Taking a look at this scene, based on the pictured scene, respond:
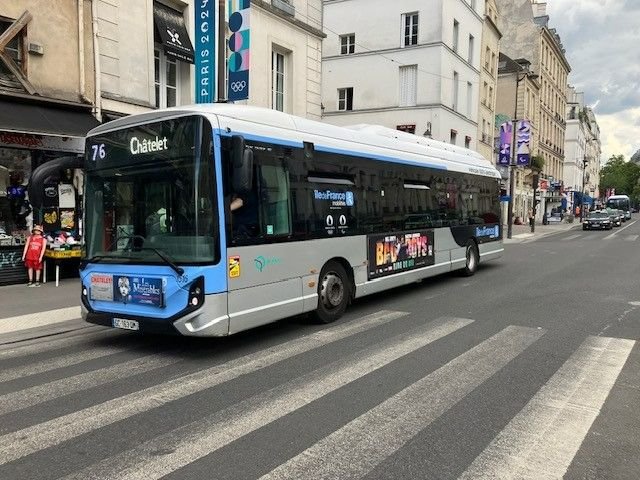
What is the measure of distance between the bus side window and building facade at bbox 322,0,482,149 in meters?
24.5

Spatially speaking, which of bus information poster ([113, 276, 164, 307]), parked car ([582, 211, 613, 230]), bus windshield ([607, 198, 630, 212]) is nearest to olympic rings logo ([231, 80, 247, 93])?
bus information poster ([113, 276, 164, 307])

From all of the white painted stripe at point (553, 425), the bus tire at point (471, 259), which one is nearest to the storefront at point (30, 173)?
the bus tire at point (471, 259)

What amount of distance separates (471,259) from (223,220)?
28.8 feet

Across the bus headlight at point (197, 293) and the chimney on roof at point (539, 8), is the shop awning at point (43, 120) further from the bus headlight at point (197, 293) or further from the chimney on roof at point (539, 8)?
the chimney on roof at point (539, 8)

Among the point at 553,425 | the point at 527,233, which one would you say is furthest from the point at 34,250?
the point at 527,233

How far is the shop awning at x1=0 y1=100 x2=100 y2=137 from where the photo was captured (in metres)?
10.3

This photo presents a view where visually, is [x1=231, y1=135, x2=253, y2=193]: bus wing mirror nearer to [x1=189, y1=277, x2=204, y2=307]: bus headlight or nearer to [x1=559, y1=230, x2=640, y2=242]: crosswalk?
[x1=189, y1=277, x2=204, y2=307]: bus headlight

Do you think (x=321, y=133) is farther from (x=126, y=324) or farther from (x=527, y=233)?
(x=527, y=233)

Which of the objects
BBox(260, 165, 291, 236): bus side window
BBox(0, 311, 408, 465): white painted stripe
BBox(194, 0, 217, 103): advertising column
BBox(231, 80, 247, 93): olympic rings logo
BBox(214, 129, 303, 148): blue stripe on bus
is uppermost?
BBox(194, 0, 217, 103): advertising column

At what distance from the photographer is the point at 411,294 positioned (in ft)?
34.1

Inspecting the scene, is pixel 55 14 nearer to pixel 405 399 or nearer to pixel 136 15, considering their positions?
pixel 136 15

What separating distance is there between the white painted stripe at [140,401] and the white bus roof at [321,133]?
2701 millimetres

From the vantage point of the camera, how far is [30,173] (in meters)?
11.6

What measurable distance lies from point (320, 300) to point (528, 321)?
125 inches
